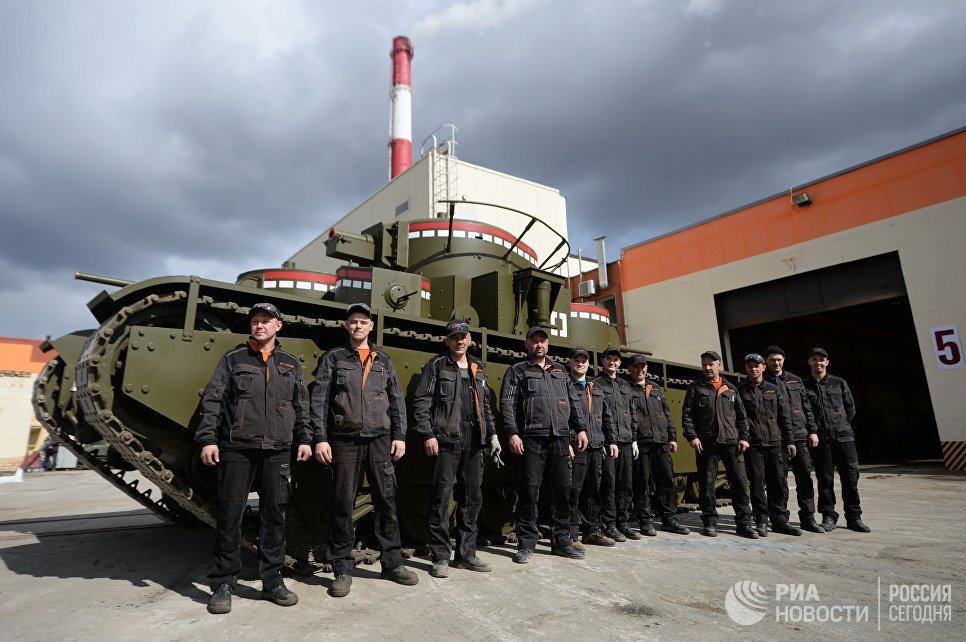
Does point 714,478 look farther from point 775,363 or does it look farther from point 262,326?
point 262,326

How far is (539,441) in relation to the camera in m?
4.99

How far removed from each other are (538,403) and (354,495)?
6.01ft

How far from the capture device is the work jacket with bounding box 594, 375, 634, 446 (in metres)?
6.03

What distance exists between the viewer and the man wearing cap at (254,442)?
11.7 ft

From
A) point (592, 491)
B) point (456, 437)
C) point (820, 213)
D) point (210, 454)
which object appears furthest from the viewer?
point (820, 213)

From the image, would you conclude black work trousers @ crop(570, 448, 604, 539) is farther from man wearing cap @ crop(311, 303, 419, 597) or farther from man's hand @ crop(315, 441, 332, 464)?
man's hand @ crop(315, 441, 332, 464)

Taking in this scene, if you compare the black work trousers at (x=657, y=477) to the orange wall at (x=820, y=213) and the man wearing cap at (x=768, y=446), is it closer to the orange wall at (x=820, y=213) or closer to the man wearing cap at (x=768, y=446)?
the man wearing cap at (x=768, y=446)

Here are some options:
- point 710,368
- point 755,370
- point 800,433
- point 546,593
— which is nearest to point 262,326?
point 546,593

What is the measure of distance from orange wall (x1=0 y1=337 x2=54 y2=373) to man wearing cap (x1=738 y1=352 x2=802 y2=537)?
2938 centimetres

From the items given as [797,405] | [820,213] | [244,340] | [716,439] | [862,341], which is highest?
[820,213]

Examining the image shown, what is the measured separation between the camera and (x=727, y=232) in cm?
1769

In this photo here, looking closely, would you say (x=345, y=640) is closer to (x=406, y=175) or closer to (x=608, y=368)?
(x=608, y=368)

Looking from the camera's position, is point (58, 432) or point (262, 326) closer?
point (262, 326)

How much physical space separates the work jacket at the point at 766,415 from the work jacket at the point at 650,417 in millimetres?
880
